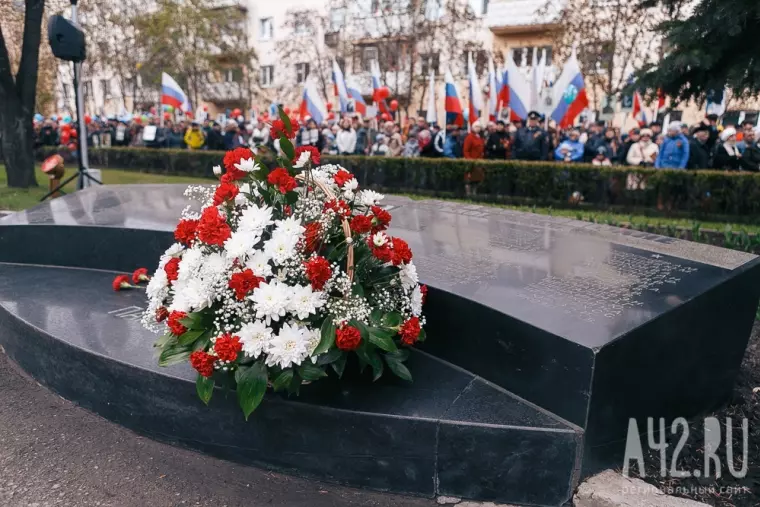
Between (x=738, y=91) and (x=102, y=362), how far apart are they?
23.8 ft

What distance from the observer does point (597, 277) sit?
3.33 meters

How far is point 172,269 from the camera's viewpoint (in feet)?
9.10

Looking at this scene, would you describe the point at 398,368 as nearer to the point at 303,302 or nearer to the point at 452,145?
the point at 303,302

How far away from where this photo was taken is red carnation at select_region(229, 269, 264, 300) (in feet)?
7.97

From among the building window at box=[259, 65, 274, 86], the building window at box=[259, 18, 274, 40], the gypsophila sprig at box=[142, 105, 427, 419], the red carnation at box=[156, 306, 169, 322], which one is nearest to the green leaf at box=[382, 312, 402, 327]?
the gypsophila sprig at box=[142, 105, 427, 419]

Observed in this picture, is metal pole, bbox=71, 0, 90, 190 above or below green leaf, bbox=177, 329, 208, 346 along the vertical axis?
above

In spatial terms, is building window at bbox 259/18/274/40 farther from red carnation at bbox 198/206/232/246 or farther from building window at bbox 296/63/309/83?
red carnation at bbox 198/206/232/246

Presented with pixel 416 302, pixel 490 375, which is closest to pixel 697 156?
pixel 490 375

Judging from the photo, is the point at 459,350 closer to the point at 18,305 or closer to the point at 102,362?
the point at 102,362

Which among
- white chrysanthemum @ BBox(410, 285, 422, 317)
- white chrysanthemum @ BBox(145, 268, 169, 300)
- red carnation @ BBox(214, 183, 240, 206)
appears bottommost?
white chrysanthemum @ BBox(410, 285, 422, 317)

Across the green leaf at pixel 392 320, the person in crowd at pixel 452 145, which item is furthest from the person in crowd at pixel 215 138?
the green leaf at pixel 392 320

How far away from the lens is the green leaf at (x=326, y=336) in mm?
2410

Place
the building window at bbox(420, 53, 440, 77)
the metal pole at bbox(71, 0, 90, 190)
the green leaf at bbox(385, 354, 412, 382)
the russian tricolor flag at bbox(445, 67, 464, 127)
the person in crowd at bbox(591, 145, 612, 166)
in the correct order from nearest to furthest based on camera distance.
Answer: the green leaf at bbox(385, 354, 412, 382) → the metal pole at bbox(71, 0, 90, 190) → the person in crowd at bbox(591, 145, 612, 166) → the russian tricolor flag at bbox(445, 67, 464, 127) → the building window at bbox(420, 53, 440, 77)

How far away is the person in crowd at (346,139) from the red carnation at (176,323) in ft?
41.2
